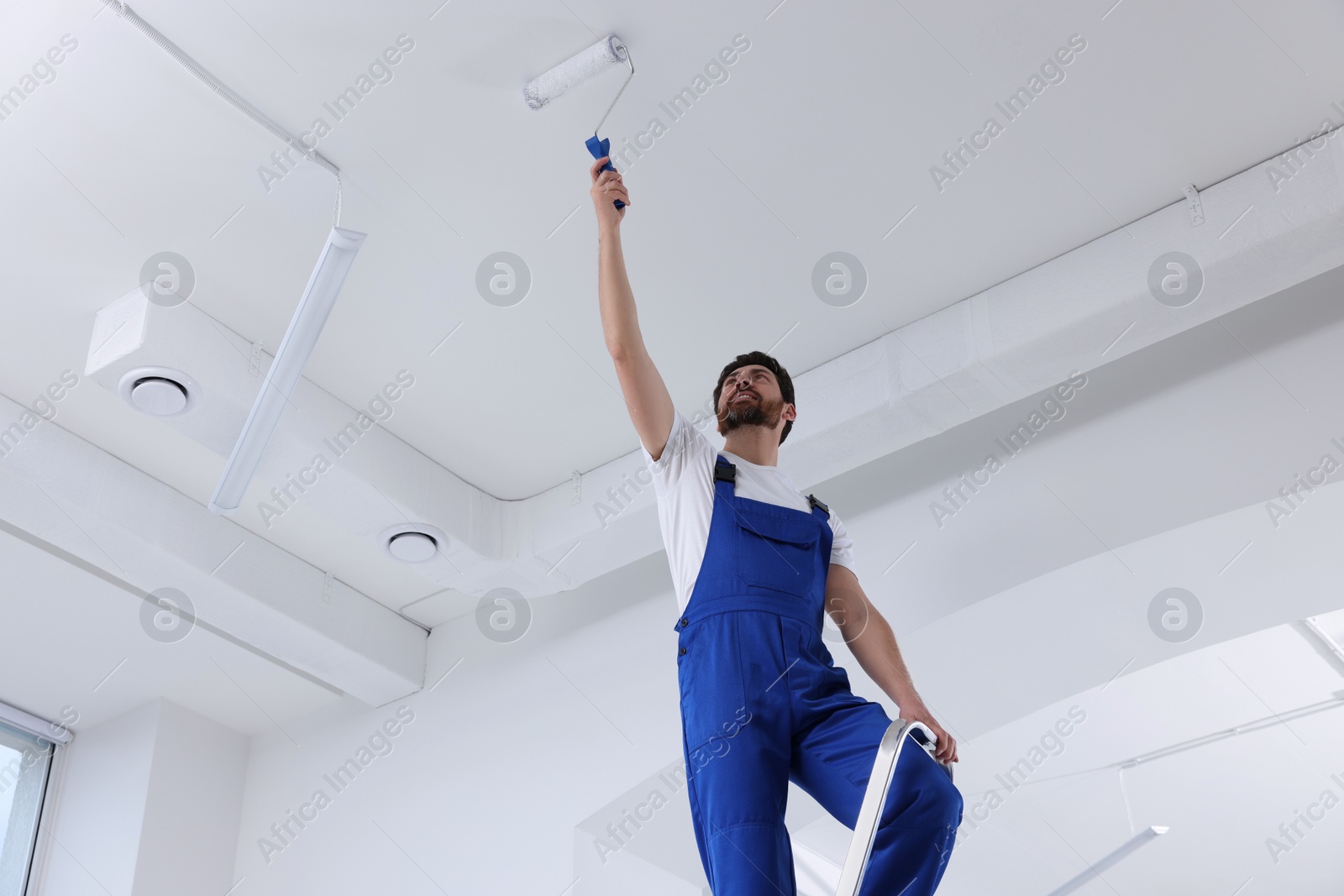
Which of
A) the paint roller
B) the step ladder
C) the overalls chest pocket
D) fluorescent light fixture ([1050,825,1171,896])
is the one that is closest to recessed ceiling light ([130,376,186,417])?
the paint roller

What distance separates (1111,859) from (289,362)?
6314 millimetres

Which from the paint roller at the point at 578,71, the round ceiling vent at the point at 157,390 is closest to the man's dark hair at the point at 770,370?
the paint roller at the point at 578,71

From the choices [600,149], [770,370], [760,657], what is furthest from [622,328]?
[760,657]

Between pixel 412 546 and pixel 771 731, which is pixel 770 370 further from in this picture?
pixel 412 546

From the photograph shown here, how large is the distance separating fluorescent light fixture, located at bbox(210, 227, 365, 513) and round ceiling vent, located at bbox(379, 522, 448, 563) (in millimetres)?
626

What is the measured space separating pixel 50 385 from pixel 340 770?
214 cm

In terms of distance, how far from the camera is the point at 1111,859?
299 inches

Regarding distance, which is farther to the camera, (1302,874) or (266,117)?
(1302,874)

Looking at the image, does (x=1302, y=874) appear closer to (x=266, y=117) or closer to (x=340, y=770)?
(x=340, y=770)

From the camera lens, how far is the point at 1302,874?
25.8ft

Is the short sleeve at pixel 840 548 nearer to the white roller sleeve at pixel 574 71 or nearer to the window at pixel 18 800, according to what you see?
the white roller sleeve at pixel 574 71

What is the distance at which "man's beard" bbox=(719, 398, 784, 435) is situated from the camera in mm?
2557

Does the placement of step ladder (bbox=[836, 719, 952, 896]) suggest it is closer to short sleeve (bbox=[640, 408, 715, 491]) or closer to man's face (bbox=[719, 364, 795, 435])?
short sleeve (bbox=[640, 408, 715, 491])

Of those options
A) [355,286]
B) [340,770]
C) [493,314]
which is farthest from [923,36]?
[340,770]
